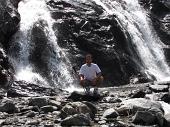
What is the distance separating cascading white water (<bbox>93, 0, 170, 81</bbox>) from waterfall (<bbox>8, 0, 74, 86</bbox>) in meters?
8.41

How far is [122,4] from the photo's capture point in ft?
173

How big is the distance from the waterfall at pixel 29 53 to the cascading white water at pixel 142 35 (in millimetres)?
8410

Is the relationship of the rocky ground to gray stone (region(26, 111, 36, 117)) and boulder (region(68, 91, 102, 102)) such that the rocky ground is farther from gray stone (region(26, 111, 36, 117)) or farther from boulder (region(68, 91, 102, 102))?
boulder (region(68, 91, 102, 102))

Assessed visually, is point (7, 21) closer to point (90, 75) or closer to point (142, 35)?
point (142, 35)

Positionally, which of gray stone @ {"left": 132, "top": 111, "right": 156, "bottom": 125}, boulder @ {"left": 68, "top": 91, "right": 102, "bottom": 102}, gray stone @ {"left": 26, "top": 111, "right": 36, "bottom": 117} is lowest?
gray stone @ {"left": 132, "top": 111, "right": 156, "bottom": 125}

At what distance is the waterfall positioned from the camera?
34.8 metres

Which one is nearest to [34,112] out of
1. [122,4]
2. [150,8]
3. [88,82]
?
[88,82]

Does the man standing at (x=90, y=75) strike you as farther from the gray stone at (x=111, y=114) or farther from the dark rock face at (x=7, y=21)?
the dark rock face at (x=7, y=21)

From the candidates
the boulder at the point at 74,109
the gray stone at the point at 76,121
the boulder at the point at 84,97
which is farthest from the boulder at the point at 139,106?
the boulder at the point at 84,97

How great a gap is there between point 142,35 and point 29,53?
1619 centimetres

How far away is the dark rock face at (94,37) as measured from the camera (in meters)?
39.7

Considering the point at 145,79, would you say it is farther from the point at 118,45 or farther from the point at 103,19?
the point at 103,19

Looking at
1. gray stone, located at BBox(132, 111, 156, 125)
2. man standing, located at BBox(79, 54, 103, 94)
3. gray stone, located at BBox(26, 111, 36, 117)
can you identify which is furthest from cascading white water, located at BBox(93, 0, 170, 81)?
gray stone, located at BBox(132, 111, 156, 125)

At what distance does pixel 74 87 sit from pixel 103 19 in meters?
11.1
